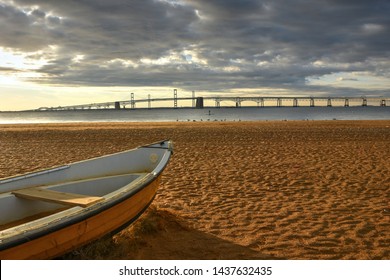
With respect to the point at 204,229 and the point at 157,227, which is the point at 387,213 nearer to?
the point at 204,229

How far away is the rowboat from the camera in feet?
13.5

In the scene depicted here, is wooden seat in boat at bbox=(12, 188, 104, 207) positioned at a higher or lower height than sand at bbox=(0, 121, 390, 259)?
higher

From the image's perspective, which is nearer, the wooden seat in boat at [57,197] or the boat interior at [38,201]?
the wooden seat in boat at [57,197]

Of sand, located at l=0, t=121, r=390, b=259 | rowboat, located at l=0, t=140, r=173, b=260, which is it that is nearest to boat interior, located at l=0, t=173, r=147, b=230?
rowboat, located at l=0, t=140, r=173, b=260

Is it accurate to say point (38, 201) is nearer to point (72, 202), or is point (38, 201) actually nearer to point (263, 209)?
point (72, 202)

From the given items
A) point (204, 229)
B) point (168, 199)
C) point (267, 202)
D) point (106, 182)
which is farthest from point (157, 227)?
point (267, 202)

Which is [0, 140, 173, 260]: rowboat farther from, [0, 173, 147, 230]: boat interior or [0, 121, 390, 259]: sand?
[0, 121, 390, 259]: sand

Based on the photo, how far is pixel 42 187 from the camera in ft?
21.1

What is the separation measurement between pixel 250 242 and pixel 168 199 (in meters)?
3.15

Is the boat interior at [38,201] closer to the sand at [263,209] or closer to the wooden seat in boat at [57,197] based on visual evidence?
the wooden seat in boat at [57,197]

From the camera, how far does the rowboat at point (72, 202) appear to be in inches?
162

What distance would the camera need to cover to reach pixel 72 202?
5047 millimetres

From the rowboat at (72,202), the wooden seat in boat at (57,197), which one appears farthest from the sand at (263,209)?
the wooden seat in boat at (57,197)

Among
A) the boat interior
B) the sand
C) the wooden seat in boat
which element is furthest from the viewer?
the sand
